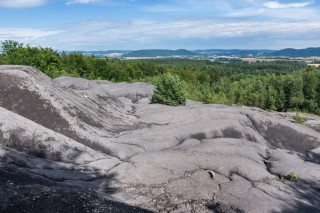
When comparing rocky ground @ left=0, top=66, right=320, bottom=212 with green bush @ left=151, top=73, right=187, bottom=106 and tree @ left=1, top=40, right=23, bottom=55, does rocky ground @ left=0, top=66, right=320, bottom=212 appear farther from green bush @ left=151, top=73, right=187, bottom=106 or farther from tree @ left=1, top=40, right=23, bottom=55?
tree @ left=1, top=40, right=23, bottom=55

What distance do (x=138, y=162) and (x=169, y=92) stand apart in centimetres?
1805

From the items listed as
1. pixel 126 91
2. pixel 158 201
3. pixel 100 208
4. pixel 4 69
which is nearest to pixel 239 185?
pixel 158 201

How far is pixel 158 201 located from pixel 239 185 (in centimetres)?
351

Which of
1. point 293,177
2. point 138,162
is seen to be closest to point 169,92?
point 138,162

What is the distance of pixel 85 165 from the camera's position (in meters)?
11.6

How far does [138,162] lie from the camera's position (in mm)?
12047

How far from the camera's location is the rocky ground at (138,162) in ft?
28.0

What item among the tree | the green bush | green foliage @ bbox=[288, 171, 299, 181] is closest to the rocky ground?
green foliage @ bbox=[288, 171, 299, 181]

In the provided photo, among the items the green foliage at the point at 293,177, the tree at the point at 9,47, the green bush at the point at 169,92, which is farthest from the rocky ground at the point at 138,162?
→ the tree at the point at 9,47

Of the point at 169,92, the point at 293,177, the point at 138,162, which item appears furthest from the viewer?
the point at 169,92

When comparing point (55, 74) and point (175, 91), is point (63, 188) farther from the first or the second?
point (55, 74)

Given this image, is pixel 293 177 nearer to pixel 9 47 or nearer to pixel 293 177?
pixel 293 177

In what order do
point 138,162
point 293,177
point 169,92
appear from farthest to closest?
point 169,92
point 138,162
point 293,177

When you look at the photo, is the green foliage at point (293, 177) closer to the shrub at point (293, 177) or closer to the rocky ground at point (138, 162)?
the shrub at point (293, 177)
